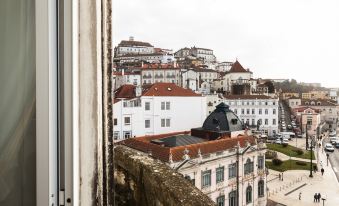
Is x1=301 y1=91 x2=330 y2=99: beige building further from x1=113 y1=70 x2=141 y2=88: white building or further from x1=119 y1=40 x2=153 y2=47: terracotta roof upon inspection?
x1=113 y1=70 x2=141 y2=88: white building

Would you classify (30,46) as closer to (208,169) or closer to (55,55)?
(55,55)

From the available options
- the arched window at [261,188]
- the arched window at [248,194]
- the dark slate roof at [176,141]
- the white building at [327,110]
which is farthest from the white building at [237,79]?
the arched window at [248,194]

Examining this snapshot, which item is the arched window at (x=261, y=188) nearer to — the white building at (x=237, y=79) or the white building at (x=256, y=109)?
the white building at (x=256, y=109)

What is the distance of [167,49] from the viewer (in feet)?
257

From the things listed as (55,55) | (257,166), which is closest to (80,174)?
(55,55)

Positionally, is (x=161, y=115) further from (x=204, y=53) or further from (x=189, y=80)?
(x=204, y=53)

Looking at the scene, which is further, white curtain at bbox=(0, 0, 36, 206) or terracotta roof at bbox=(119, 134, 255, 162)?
terracotta roof at bbox=(119, 134, 255, 162)

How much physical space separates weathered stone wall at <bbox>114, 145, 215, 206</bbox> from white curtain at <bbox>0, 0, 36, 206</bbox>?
35.6 inches

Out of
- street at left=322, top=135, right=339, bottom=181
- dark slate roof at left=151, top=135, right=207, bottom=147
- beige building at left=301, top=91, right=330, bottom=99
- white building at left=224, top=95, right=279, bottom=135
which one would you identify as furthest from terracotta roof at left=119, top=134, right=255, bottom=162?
A: beige building at left=301, top=91, right=330, bottom=99

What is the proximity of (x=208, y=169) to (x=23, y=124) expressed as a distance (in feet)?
50.1

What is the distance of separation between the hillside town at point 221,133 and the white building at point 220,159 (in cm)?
4

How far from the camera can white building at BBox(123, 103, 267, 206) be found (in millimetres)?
15008

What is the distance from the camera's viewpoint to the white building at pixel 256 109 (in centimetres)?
4116

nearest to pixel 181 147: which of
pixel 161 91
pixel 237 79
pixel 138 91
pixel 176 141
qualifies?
pixel 176 141
